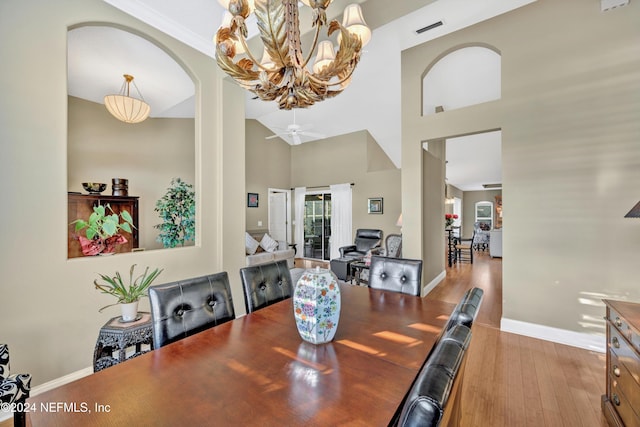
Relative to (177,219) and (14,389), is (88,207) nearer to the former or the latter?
(177,219)

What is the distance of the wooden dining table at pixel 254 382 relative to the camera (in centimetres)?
82

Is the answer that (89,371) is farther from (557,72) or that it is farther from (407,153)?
(557,72)

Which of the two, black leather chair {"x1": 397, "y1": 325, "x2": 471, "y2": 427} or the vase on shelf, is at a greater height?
black leather chair {"x1": 397, "y1": 325, "x2": 471, "y2": 427}

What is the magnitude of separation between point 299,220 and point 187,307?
6.72m

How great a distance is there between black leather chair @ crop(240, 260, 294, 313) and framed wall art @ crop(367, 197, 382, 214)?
509 centimetres

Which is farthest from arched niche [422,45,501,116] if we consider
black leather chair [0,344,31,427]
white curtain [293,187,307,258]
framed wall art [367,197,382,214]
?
black leather chair [0,344,31,427]

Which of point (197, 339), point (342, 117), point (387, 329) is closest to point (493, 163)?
point (342, 117)

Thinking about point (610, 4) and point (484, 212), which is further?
point (484, 212)

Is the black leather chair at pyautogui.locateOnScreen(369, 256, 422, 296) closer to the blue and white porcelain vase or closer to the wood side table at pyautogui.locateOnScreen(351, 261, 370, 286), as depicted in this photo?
the blue and white porcelain vase

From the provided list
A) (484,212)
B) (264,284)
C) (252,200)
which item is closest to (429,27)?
(264,284)

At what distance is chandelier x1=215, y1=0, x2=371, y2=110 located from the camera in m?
1.58

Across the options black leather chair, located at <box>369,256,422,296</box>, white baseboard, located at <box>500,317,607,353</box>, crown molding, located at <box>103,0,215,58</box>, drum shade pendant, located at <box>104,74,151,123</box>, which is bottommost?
white baseboard, located at <box>500,317,607,353</box>

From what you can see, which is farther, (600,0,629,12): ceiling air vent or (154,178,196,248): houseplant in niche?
(154,178,196,248): houseplant in niche

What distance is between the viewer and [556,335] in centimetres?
286
